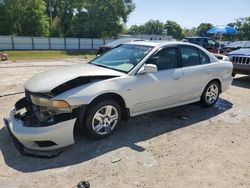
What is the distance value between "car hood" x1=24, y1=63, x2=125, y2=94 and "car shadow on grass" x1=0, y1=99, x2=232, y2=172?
0.94 metres

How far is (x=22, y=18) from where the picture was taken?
1677 inches

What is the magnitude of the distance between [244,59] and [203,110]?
3946 millimetres

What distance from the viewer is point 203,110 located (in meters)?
6.00

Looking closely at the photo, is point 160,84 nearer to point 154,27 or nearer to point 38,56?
point 38,56

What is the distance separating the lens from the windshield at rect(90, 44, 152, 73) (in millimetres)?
4746

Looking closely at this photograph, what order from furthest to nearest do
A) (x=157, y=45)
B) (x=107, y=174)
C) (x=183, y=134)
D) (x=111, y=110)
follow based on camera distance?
(x=157, y=45) < (x=183, y=134) < (x=111, y=110) < (x=107, y=174)

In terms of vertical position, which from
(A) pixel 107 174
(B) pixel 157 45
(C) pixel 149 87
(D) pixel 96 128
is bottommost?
(A) pixel 107 174

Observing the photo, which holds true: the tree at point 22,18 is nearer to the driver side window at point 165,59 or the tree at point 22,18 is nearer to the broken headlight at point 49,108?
the driver side window at point 165,59

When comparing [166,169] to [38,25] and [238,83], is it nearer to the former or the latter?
[238,83]

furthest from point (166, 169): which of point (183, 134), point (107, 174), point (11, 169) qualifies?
point (11, 169)

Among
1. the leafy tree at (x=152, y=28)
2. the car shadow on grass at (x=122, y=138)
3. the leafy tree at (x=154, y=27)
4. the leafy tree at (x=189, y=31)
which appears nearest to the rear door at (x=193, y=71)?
the car shadow on grass at (x=122, y=138)

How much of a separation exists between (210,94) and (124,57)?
2352mm

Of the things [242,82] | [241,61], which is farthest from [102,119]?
[242,82]

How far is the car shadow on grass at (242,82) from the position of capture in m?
8.90
